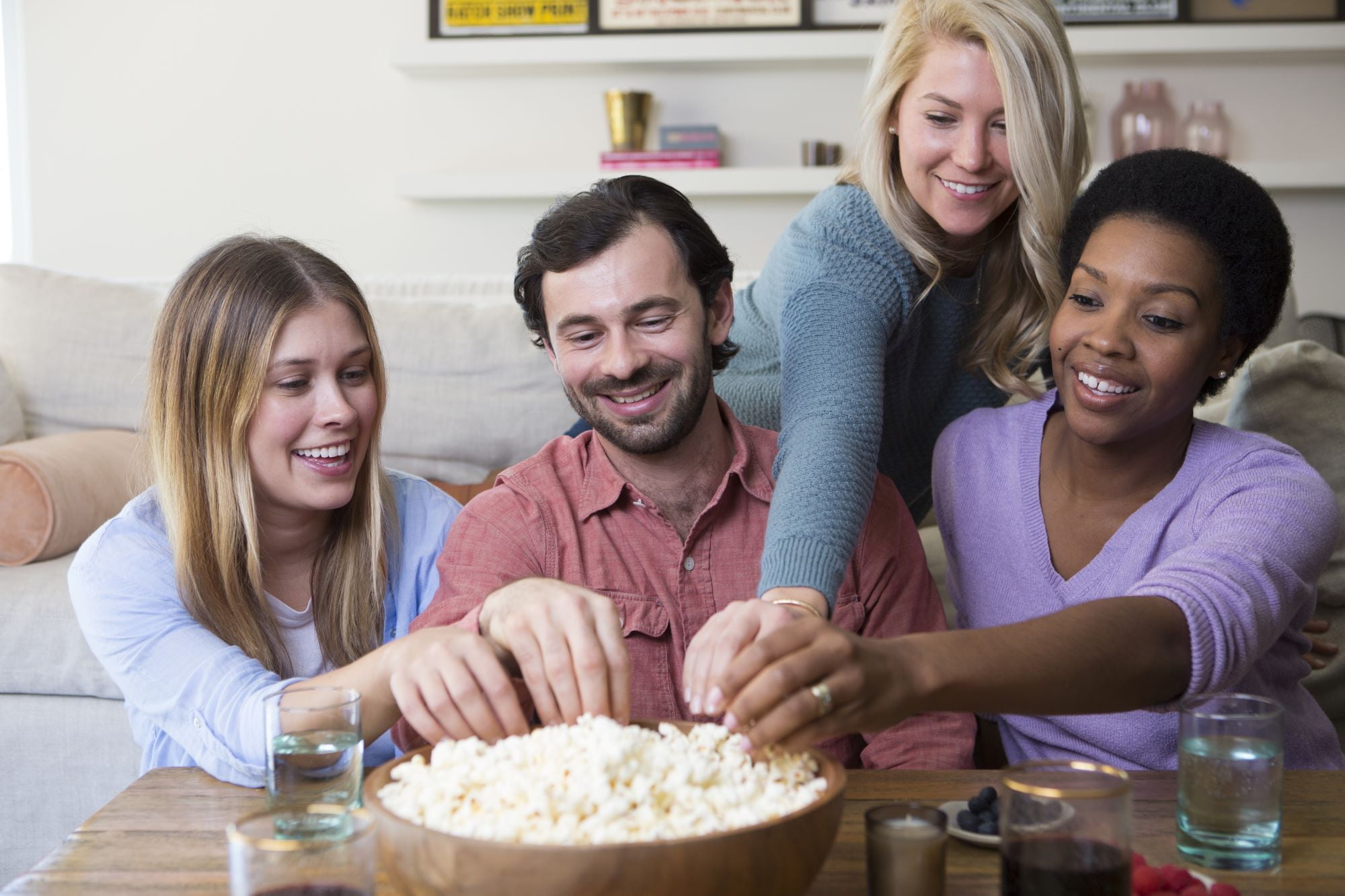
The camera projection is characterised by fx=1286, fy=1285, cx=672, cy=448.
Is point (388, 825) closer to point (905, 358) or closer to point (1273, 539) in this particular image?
point (1273, 539)

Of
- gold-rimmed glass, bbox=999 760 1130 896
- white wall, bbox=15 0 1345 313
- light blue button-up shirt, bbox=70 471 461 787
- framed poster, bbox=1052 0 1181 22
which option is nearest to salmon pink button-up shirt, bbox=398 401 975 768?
light blue button-up shirt, bbox=70 471 461 787

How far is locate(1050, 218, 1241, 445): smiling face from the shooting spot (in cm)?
150

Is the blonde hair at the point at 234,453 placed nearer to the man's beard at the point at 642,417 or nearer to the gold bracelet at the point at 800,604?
the man's beard at the point at 642,417

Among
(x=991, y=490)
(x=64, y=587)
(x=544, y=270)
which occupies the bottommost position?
(x=64, y=587)

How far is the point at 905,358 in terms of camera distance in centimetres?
195

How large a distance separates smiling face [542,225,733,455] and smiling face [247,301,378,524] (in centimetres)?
30

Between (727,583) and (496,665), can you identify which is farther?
(727,583)

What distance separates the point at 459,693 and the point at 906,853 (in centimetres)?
43

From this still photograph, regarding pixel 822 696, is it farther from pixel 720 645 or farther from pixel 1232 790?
pixel 1232 790

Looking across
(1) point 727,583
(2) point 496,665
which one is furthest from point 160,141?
(2) point 496,665

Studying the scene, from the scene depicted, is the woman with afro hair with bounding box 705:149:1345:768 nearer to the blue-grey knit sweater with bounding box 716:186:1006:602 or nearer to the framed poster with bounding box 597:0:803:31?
the blue-grey knit sweater with bounding box 716:186:1006:602

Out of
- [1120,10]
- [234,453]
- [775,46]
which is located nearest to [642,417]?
[234,453]

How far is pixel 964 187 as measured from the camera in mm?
1782

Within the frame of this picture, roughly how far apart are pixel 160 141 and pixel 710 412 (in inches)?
135
